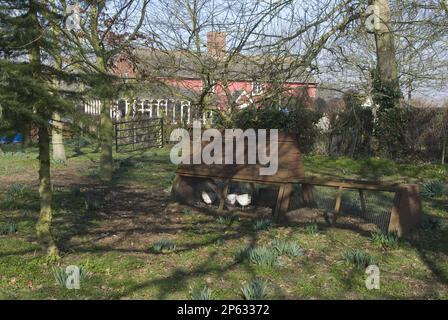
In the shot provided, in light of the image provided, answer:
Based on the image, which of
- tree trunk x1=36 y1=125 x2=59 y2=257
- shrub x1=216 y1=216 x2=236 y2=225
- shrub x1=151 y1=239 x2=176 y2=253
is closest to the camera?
tree trunk x1=36 y1=125 x2=59 y2=257

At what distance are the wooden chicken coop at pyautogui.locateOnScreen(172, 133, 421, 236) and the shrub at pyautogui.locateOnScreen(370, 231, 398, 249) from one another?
0.18 meters

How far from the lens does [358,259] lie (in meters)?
5.11

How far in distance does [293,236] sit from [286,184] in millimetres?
1220

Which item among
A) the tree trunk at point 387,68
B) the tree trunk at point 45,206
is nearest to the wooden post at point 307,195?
the tree trunk at point 45,206

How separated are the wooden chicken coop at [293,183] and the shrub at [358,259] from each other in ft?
4.57

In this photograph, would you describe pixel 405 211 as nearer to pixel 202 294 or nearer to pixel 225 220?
pixel 225 220

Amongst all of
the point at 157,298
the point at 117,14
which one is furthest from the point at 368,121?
the point at 157,298

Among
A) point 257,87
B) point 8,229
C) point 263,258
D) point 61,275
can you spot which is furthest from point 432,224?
→ point 8,229

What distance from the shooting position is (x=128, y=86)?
535 centimetres

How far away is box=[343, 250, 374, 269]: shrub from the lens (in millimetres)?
5085

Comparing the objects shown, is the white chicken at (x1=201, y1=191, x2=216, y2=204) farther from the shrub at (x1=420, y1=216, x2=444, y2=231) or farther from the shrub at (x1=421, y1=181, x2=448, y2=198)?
the shrub at (x1=421, y1=181, x2=448, y2=198)

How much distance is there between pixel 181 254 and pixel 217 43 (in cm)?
532

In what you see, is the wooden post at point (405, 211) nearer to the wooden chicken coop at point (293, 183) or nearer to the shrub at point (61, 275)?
the wooden chicken coop at point (293, 183)

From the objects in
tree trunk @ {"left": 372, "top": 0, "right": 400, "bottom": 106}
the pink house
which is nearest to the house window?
the pink house
